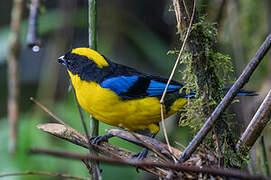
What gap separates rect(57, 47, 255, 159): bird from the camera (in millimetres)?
2666

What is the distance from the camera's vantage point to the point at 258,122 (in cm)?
172

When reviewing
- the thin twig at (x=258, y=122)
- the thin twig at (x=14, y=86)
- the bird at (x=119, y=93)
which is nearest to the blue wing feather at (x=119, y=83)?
the bird at (x=119, y=93)

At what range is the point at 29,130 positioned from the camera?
11.9 feet

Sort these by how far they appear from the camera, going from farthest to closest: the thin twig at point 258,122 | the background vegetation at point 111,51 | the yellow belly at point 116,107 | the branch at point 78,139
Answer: the background vegetation at point 111,51 → the yellow belly at point 116,107 → the branch at point 78,139 → the thin twig at point 258,122

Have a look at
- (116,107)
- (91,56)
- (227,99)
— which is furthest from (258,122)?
(91,56)

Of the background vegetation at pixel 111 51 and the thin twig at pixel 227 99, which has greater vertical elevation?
the thin twig at pixel 227 99

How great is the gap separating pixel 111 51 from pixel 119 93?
6.72 ft

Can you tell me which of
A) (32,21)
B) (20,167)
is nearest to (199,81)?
(32,21)

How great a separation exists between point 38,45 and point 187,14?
115cm

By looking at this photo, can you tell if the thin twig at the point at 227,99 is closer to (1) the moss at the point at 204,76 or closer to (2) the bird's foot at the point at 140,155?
(1) the moss at the point at 204,76

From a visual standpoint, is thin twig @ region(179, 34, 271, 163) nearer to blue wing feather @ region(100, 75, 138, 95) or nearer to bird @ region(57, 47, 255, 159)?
bird @ region(57, 47, 255, 159)

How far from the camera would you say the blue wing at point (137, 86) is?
2.75 meters

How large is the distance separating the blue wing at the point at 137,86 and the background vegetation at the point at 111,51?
366 millimetres

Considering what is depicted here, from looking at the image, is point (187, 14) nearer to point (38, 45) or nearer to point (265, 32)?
point (38, 45)
